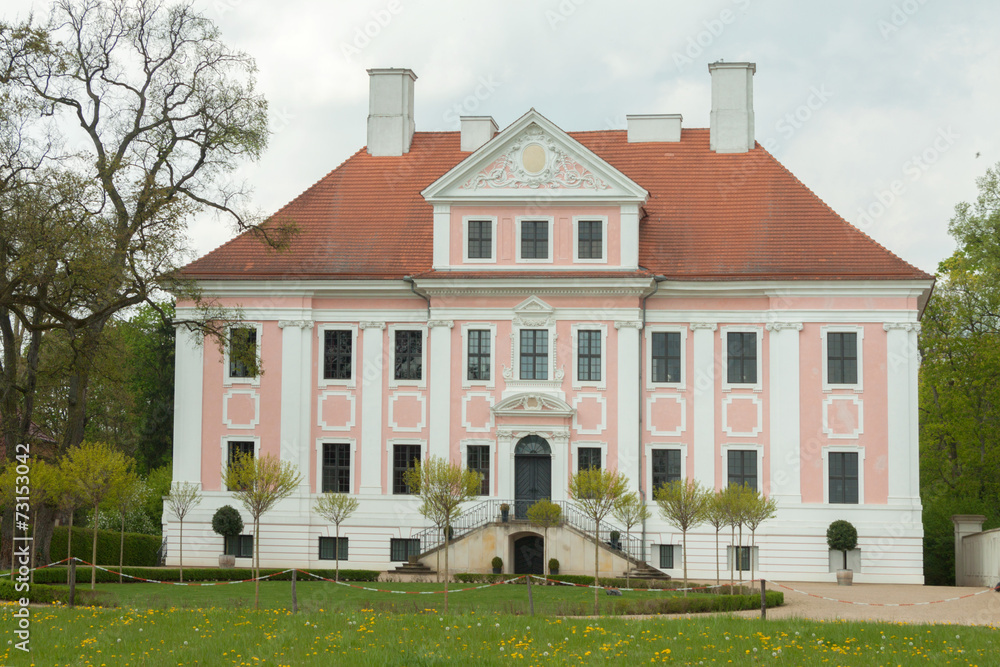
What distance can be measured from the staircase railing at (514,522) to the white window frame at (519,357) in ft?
10.6

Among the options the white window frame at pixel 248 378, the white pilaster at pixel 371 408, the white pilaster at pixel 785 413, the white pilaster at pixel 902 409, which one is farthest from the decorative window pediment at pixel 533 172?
the white pilaster at pixel 902 409

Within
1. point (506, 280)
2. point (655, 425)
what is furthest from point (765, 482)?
point (506, 280)

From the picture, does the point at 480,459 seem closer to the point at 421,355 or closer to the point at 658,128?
the point at 421,355

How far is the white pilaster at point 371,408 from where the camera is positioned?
34406mm

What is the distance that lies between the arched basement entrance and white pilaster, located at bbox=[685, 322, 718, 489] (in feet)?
13.3

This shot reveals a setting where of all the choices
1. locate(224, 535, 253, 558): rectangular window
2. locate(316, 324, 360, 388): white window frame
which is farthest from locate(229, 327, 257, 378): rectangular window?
locate(224, 535, 253, 558): rectangular window

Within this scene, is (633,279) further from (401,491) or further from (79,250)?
(79,250)

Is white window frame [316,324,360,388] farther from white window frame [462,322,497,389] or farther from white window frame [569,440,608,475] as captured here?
white window frame [569,440,608,475]

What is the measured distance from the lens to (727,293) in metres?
33.8

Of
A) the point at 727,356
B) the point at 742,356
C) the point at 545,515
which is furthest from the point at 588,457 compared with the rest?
the point at 742,356

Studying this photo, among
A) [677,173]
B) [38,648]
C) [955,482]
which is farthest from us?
[955,482]

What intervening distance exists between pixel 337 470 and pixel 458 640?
64.0 feet

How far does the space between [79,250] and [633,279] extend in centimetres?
1455

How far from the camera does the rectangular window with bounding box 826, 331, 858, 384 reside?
33438 millimetres
